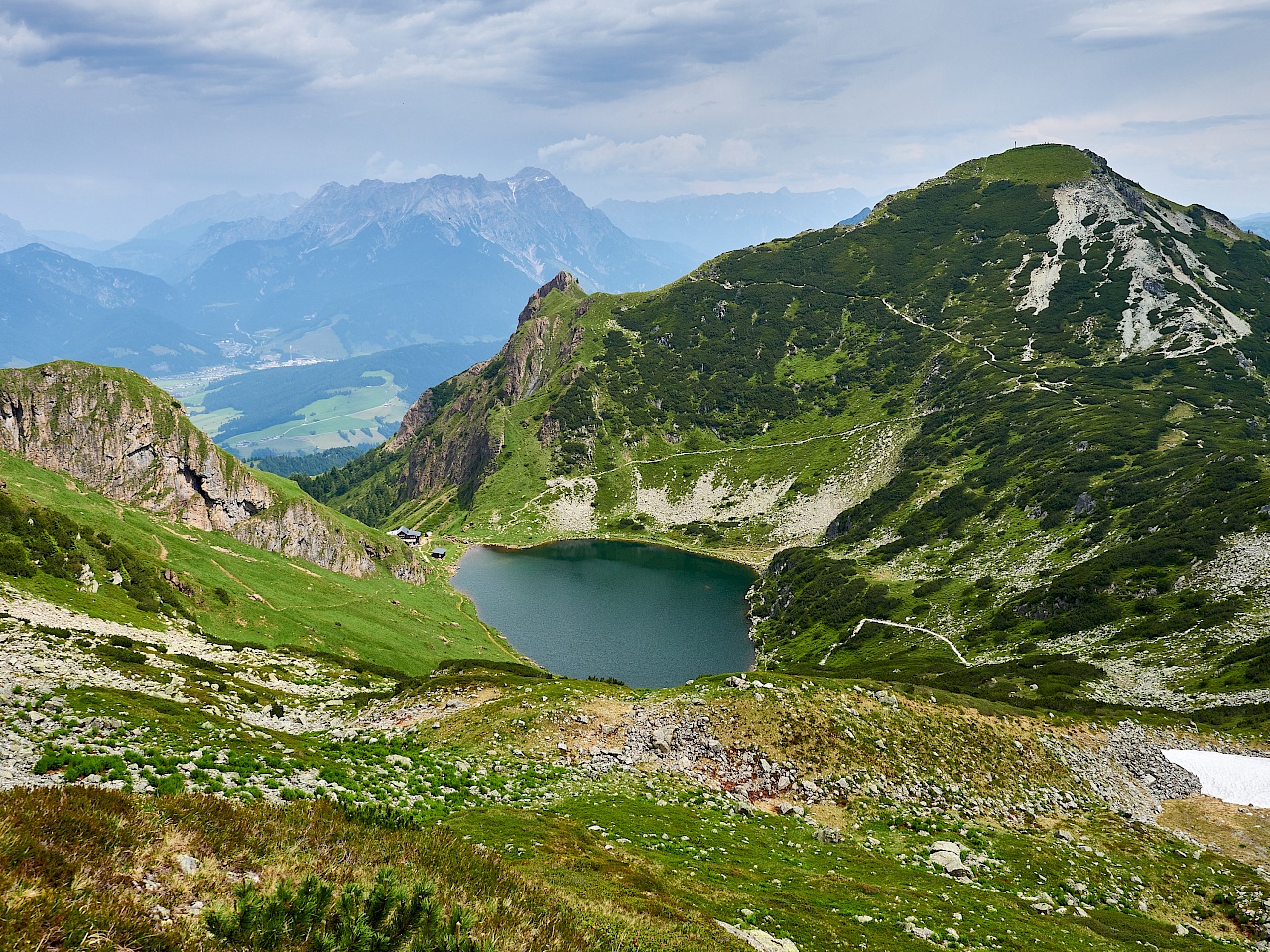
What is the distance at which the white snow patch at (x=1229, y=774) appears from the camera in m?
41.9

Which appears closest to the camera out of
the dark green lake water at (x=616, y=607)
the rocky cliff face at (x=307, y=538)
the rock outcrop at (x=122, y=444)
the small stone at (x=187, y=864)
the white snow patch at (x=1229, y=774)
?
the small stone at (x=187, y=864)

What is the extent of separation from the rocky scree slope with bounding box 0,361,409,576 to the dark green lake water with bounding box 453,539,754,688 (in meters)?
41.5

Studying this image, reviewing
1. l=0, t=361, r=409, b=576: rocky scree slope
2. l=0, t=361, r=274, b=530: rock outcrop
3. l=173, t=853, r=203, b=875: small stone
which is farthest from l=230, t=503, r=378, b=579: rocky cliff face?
l=173, t=853, r=203, b=875: small stone

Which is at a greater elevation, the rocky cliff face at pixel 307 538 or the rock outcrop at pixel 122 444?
the rock outcrop at pixel 122 444

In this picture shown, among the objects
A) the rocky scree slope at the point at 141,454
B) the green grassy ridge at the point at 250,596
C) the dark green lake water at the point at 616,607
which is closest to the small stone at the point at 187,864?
the green grassy ridge at the point at 250,596

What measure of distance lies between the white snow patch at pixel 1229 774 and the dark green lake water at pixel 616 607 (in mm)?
62839

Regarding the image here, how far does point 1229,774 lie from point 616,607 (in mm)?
101978

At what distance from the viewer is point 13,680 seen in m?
29.1

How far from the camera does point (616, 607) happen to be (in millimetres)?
135750

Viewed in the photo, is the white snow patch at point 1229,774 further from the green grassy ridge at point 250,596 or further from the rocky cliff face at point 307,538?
the rocky cliff face at point 307,538

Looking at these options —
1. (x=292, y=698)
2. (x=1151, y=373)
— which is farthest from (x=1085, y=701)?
(x=1151, y=373)

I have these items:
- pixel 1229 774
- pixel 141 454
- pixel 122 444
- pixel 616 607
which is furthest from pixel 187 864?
pixel 616 607

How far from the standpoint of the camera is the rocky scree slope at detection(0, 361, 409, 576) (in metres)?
86.9

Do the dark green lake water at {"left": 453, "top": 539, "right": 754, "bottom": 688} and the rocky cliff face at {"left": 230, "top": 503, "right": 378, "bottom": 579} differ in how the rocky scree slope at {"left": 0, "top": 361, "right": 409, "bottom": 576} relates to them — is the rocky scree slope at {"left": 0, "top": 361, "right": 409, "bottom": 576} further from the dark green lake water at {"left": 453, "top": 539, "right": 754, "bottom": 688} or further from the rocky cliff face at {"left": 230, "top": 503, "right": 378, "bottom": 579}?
the dark green lake water at {"left": 453, "top": 539, "right": 754, "bottom": 688}
